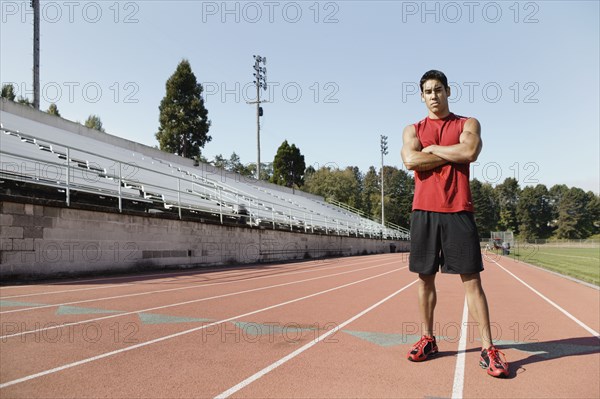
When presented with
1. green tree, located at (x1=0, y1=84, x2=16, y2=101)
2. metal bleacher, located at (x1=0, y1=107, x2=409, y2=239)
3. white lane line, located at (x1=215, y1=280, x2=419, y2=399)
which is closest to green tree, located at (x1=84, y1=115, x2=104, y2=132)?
green tree, located at (x1=0, y1=84, x2=16, y2=101)

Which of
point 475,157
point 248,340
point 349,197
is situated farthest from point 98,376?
point 349,197

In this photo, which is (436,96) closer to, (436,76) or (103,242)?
(436,76)

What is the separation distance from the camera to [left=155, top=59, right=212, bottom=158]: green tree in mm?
46219

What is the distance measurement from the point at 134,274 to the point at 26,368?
286 inches

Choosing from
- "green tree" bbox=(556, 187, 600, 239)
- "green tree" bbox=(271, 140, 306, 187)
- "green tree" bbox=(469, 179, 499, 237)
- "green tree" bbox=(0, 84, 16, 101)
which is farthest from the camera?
"green tree" bbox=(556, 187, 600, 239)

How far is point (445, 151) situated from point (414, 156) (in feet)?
0.70

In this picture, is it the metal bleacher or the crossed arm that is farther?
the metal bleacher

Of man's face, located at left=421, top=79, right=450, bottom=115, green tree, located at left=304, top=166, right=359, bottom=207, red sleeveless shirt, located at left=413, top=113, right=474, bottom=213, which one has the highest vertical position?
green tree, located at left=304, top=166, right=359, bottom=207

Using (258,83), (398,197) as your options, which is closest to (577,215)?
(398,197)

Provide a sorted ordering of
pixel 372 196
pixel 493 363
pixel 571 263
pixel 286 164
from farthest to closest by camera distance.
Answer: pixel 372 196, pixel 286 164, pixel 571 263, pixel 493 363

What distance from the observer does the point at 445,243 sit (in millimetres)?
2826

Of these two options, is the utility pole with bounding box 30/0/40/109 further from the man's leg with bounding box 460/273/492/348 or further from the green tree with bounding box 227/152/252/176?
the green tree with bounding box 227/152/252/176

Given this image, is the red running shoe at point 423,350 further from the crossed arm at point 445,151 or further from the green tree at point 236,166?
the green tree at point 236,166

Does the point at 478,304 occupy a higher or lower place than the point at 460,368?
higher
